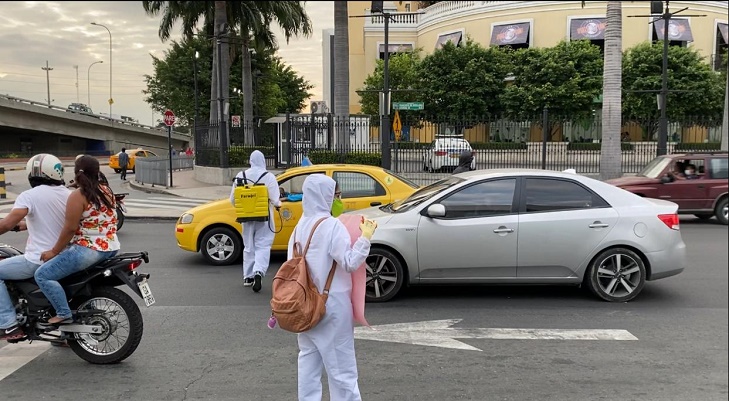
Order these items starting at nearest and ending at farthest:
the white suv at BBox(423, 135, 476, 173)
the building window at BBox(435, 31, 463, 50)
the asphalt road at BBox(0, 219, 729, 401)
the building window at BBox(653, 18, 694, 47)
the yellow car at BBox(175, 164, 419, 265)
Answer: the asphalt road at BBox(0, 219, 729, 401), the yellow car at BBox(175, 164, 419, 265), the white suv at BBox(423, 135, 476, 173), the building window at BBox(653, 18, 694, 47), the building window at BBox(435, 31, 463, 50)

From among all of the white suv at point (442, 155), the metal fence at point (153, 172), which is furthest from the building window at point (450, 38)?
the metal fence at point (153, 172)

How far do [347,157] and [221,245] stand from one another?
520 inches

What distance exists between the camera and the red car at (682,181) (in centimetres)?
628

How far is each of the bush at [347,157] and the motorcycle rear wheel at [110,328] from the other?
1654 centimetres

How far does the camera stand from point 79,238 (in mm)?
4539

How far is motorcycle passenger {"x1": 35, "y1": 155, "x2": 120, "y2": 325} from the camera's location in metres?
4.42

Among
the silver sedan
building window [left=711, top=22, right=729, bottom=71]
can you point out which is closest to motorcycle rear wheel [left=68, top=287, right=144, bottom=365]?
the silver sedan

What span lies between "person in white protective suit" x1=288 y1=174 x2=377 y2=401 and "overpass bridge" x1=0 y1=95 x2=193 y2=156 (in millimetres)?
46275

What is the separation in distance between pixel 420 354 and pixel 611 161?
15.1 metres

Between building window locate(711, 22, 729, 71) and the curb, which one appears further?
building window locate(711, 22, 729, 71)

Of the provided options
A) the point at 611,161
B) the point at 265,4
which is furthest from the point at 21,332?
the point at 265,4

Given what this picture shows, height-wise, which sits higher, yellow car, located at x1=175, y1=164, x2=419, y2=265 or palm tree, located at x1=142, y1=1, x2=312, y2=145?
palm tree, located at x1=142, y1=1, x2=312, y2=145

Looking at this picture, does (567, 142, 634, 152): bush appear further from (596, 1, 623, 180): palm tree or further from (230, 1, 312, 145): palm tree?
(230, 1, 312, 145): palm tree

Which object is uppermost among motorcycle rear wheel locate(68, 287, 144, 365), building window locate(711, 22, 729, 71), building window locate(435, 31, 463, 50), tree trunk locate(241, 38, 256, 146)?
building window locate(435, 31, 463, 50)
